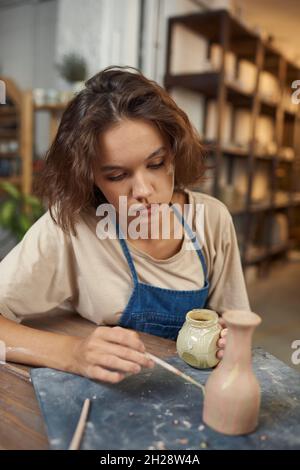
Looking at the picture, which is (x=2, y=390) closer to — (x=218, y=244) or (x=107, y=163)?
(x=107, y=163)

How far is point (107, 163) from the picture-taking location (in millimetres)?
1121

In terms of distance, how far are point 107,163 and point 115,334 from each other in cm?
46

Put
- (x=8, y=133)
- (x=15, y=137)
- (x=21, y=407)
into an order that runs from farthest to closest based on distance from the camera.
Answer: (x=15, y=137) → (x=8, y=133) → (x=21, y=407)

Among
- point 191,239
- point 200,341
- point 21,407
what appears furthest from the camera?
point 191,239

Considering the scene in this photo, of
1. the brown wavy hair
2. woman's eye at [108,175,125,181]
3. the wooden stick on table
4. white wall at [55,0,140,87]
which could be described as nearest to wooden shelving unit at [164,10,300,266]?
white wall at [55,0,140,87]

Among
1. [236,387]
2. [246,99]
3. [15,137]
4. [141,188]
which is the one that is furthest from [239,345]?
[246,99]

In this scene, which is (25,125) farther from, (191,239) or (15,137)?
(191,239)

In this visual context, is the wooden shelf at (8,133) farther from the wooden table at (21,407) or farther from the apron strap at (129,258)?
the wooden table at (21,407)

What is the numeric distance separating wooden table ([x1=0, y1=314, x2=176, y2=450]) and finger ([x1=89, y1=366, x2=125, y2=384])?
118 millimetres

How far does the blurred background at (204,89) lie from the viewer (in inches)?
132

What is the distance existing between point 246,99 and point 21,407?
14.1ft

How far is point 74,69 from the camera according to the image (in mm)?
3350

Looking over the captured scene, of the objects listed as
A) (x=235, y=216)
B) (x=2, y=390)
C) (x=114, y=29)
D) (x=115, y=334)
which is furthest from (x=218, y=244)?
(x=235, y=216)

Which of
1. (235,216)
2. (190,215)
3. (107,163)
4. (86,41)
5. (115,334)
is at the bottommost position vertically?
(235,216)
